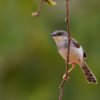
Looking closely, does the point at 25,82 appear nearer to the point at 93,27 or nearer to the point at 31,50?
the point at 31,50

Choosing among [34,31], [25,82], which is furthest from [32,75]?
[34,31]

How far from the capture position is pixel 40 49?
8.95 meters

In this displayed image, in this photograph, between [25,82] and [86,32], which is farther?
[25,82]

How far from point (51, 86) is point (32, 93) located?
37 centimetres

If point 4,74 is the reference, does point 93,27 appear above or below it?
above

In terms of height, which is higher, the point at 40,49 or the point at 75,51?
the point at 75,51

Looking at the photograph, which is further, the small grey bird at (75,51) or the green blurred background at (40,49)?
the green blurred background at (40,49)

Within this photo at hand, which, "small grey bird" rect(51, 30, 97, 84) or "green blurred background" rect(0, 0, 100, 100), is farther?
"green blurred background" rect(0, 0, 100, 100)

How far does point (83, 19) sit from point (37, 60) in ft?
3.59

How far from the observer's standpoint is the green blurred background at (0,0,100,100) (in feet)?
26.7

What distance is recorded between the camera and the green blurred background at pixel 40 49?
8.14 m

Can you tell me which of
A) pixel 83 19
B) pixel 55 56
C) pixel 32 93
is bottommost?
pixel 32 93

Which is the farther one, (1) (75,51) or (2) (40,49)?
(2) (40,49)

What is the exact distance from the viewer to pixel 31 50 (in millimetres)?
9133
